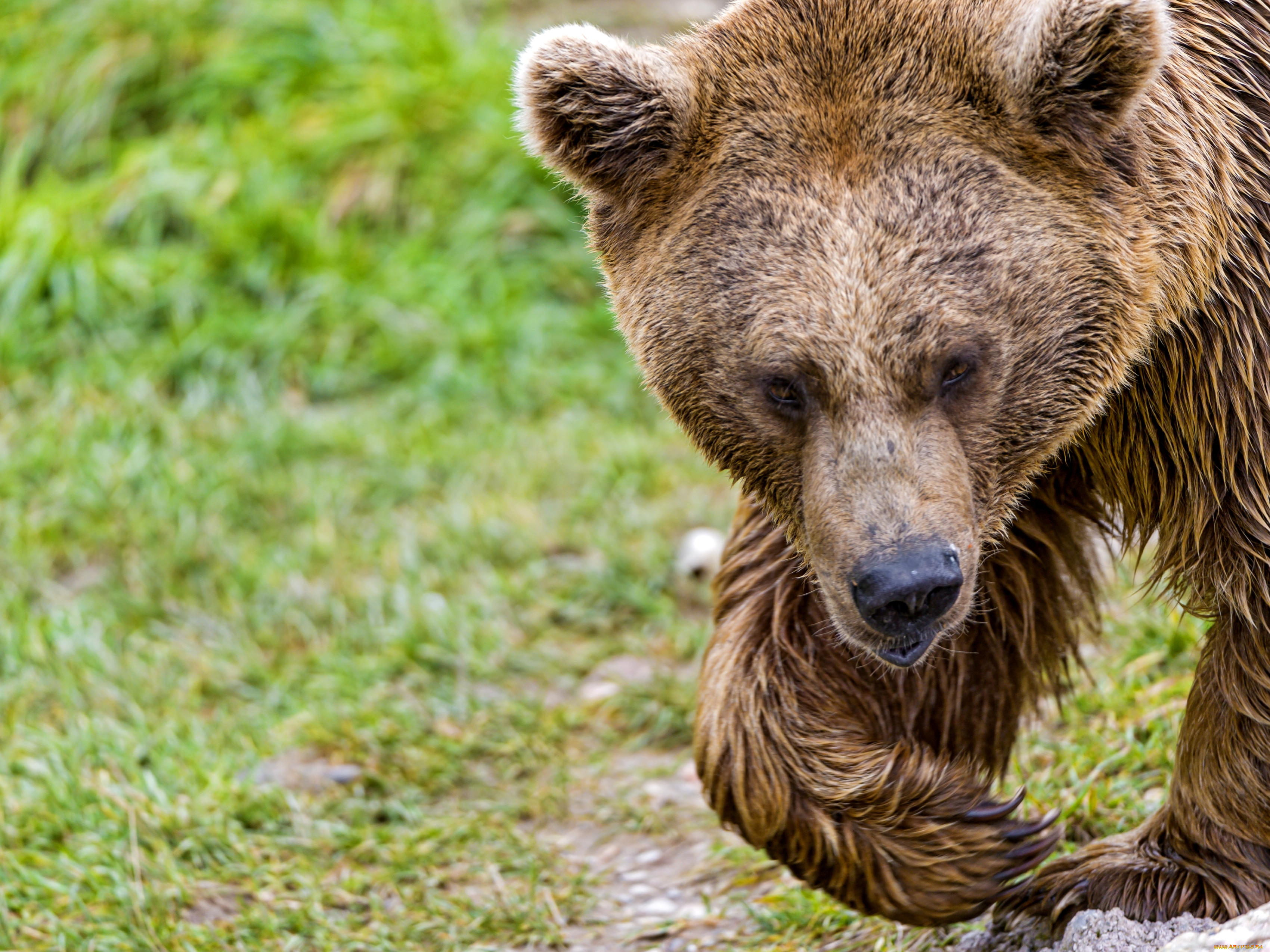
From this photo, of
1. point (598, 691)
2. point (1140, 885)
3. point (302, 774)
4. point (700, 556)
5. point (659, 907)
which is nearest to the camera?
point (1140, 885)

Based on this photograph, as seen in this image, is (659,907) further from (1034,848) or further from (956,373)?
(956,373)

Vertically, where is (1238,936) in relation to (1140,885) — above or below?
above

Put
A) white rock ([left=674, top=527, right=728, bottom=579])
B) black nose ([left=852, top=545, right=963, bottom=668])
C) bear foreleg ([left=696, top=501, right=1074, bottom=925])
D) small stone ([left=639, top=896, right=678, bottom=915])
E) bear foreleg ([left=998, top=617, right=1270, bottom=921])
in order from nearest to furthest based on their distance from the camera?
black nose ([left=852, top=545, right=963, bottom=668])
bear foreleg ([left=998, top=617, right=1270, bottom=921])
bear foreleg ([left=696, top=501, right=1074, bottom=925])
small stone ([left=639, top=896, right=678, bottom=915])
white rock ([left=674, top=527, right=728, bottom=579])

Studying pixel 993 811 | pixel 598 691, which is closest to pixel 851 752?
pixel 993 811

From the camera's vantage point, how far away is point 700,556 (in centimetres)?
582

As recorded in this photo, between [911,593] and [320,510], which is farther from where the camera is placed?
[320,510]

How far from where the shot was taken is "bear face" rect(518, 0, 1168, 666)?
290 cm

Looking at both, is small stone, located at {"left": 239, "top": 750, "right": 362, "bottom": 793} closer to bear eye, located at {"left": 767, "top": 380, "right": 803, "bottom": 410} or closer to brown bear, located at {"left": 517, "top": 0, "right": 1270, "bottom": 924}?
brown bear, located at {"left": 517, "top": 0, "right": 1270, "bottom": 924}

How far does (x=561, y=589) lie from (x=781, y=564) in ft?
7.99

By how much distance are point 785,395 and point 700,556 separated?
2.81 m

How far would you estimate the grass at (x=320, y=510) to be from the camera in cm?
434

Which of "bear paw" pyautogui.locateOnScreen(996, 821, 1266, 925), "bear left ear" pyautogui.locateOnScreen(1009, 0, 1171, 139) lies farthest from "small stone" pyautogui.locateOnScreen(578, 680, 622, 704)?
"bear left ear" pyautogui.locateOnScreen(1009, 0, 1171, 139)

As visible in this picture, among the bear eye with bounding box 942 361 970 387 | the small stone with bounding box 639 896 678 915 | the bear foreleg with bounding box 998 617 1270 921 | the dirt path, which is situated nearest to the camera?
the bear eye with bounding box 942 361 970 387

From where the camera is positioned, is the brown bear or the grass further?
the grass
